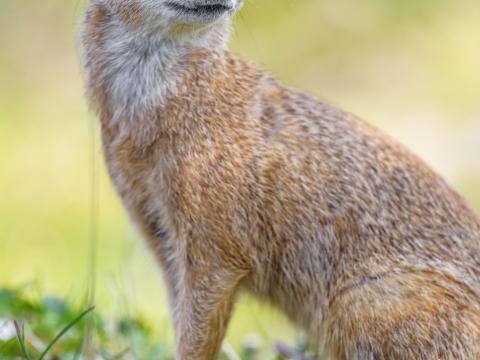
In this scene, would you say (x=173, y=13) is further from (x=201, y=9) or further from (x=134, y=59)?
(x=134, y=59)

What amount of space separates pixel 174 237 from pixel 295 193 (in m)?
0.75

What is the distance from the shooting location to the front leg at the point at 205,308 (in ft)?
21.9

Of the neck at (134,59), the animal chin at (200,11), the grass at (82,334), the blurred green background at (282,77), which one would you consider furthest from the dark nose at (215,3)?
the blurred green background at (282,77)

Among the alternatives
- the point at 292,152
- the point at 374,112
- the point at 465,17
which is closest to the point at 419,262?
the point at 292,152

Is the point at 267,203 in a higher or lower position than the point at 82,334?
higher

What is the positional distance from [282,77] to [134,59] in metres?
6.37

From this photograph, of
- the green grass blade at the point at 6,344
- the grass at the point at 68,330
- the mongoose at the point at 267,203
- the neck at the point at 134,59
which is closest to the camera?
the green grass blade at the point at 6,344

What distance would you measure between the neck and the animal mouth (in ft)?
1.46

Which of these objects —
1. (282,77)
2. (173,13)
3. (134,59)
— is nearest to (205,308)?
(134,59)

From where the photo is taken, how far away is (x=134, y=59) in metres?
6.93

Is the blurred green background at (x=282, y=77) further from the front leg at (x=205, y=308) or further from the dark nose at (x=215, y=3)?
the dark nose at (x=215, y=3)

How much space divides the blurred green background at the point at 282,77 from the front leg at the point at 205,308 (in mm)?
3883

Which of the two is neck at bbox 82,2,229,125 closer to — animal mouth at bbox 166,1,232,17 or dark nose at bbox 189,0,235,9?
animal mouth at bbox 166,1,232,17

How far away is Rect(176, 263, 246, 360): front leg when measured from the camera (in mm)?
6676
